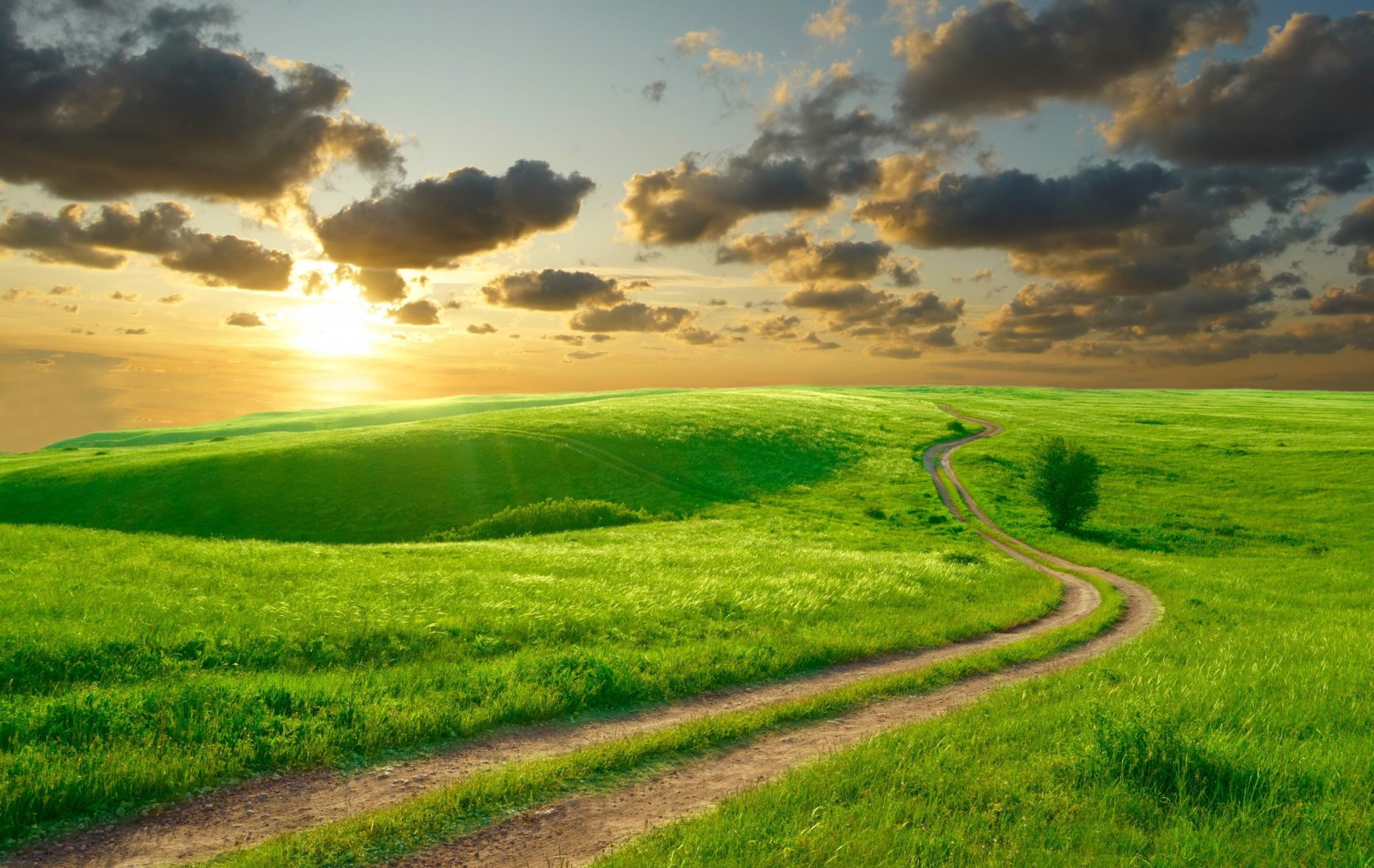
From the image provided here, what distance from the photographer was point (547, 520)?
43.5 metres

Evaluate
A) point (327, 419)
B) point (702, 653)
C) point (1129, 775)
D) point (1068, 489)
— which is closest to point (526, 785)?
point (702, 653)

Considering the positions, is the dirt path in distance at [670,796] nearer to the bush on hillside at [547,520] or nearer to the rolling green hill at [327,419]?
the bush on hillside at [547,520]

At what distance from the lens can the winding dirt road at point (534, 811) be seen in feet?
27.8

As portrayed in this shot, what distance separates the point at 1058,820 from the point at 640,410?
67294 mm

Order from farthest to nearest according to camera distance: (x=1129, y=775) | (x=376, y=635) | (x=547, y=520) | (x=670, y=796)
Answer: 1. (x=547, y=520)
2. (x=376, y=635)
3. (x=670, y=796)
4. (x=1129, y=775)

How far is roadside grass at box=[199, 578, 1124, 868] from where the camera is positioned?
8375 millimetres

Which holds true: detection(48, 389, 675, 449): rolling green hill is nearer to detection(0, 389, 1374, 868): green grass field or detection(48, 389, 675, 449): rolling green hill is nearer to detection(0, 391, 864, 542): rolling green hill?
detection(0, 391, 864, 542): rolling green hill

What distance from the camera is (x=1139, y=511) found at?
157 ft

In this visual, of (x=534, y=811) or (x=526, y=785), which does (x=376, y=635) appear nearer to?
A: (x=526, y=785)

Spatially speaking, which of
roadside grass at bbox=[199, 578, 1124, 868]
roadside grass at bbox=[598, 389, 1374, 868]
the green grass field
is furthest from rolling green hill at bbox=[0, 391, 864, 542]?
roadside grass at bbox=[598, 389, 1374, 868]

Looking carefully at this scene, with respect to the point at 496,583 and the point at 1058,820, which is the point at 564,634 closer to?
the point at 496,583

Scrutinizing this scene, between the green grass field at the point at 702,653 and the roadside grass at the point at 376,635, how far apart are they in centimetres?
8

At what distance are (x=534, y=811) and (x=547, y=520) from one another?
3469 cm

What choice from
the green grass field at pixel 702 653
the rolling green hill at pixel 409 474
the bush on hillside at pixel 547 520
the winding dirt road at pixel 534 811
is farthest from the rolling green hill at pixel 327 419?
the winding dirt road at pixel 534 811
